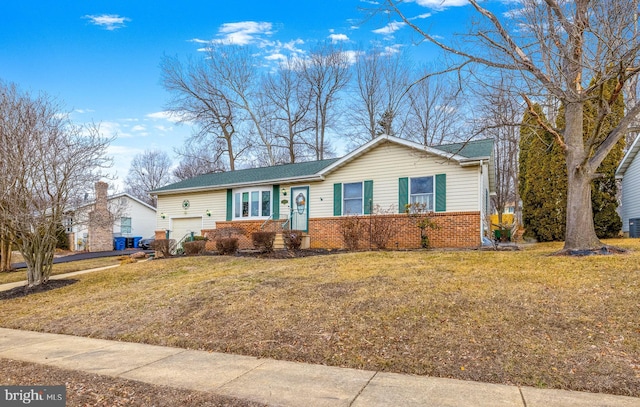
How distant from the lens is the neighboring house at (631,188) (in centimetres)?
1547

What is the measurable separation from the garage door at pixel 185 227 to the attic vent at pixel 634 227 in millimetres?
18598

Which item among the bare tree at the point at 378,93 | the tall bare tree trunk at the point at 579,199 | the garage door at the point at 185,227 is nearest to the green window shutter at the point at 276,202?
the garage door at the point at 185,227

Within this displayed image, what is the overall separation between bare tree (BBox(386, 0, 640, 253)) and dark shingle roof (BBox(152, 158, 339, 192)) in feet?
26.2

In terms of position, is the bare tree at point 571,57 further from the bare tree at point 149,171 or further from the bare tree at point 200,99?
the bare tree at point 149,171

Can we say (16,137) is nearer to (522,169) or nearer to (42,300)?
(42,300)

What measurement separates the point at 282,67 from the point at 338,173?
17.4 metres

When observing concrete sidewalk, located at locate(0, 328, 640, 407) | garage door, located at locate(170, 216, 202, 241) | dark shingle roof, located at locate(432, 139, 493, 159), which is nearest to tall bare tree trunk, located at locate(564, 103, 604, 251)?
dark shingle roof, located at locate(432, 139, 493, 159)

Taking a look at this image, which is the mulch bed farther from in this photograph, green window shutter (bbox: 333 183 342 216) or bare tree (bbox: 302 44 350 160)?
bare tree (bbox: 302 44 350 160)

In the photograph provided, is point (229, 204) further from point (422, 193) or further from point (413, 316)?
point (413, 316)

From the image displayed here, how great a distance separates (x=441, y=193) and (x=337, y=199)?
13.3ft

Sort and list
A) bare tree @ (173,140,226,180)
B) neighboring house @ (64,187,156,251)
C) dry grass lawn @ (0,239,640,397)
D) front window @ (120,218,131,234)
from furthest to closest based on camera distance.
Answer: bare tree @ (173,140,226,180) → front window @ (120,218,131,234) → neighboring house @ (64,187,156,251) → dry grass lawn @ (0,239,640,397)

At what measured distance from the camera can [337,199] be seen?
50.7 feet

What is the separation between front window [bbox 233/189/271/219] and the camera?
57.0 ft

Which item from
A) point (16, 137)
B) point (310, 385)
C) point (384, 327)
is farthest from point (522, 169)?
point (16, 137)
